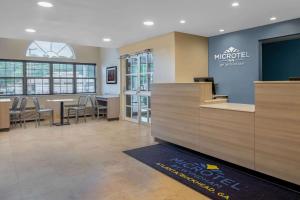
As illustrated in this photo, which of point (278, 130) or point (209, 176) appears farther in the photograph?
point (209, 176)

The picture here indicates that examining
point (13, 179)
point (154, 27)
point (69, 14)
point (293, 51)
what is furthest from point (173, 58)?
point (13, 179)

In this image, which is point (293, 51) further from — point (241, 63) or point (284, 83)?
point (284, 83)

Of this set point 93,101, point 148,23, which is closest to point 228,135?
point 148,23

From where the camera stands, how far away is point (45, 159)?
418 centimetres

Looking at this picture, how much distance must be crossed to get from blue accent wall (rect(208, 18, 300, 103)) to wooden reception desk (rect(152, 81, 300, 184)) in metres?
2.12

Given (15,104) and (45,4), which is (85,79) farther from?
(45,4)

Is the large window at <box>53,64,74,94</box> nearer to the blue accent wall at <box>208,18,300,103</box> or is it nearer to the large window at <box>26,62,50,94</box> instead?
the large window at <box>26,62,50,94</box>

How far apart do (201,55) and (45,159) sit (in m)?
4.81

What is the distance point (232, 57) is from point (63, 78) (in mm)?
6539

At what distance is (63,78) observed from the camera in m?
9.34

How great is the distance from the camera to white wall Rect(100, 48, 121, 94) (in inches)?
349

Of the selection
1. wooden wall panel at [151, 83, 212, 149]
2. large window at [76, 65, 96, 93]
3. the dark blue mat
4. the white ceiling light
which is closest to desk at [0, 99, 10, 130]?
large window at [76, 65, 96, 93]

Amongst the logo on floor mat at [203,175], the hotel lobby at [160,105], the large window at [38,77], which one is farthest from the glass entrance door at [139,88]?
the logo on floor mat at [203,175]

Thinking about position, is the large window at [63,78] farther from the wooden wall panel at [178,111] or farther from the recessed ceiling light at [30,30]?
the wooden wall panel at [178,111]
